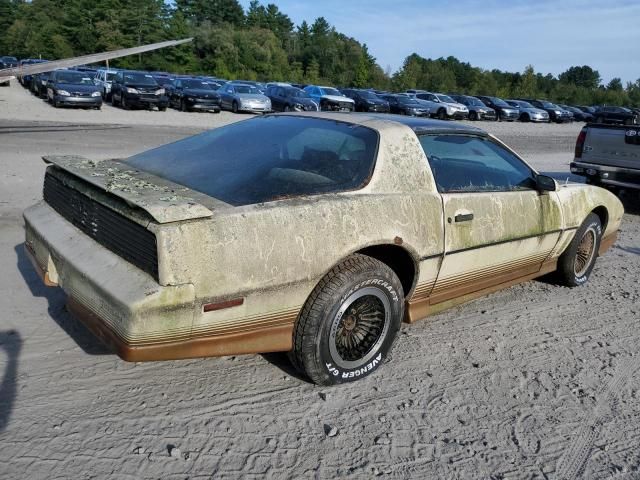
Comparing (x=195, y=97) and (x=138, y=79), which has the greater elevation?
(x=138, y=79)

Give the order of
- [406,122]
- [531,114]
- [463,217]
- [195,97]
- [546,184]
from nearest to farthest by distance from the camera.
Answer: [463,217] → [406,122] → [546,184] → [195,97] → [531,114]

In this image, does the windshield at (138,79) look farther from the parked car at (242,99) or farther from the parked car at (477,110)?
the parked car at (477,110)

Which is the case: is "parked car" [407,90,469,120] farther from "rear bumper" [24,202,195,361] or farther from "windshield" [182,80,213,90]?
"rear bumper" [24,202,195,361]

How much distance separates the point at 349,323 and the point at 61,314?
1.93 meters

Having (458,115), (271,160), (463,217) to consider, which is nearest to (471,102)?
(458,115)

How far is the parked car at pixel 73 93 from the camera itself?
65.8 ft

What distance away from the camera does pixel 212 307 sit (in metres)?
2.53

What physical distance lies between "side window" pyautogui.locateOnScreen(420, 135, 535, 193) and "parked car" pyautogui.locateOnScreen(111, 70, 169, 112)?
67.6ft

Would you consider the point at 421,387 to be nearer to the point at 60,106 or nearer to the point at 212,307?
the point at 212,307

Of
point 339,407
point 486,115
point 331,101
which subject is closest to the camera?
point 339,407

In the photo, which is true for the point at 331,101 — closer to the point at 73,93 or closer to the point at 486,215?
the point at 73,93

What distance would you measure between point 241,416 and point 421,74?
65404 millimetres

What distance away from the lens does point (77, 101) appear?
2017 centimetres

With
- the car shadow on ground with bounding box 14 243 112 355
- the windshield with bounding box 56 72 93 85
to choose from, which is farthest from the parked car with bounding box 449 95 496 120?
the car shadow on ground with bounding box 14 243 112 355
